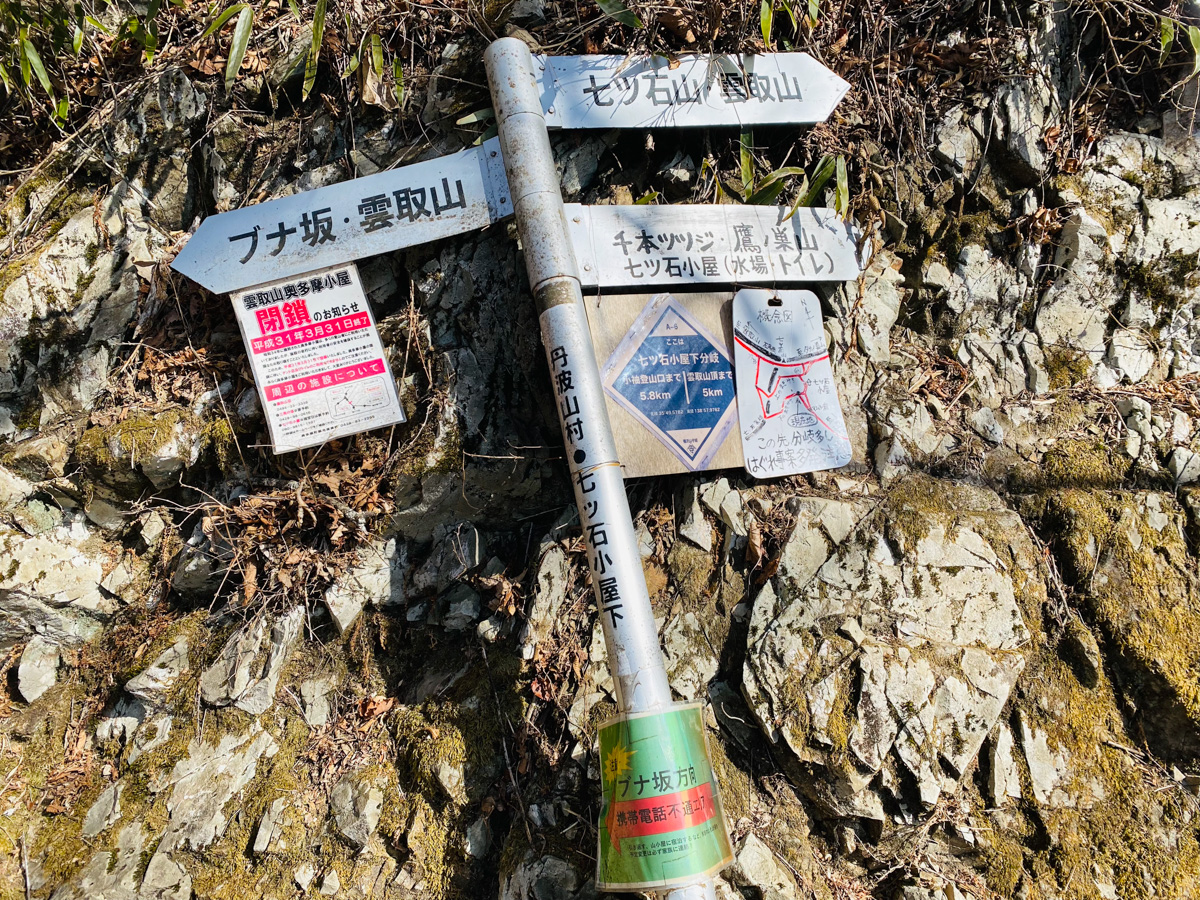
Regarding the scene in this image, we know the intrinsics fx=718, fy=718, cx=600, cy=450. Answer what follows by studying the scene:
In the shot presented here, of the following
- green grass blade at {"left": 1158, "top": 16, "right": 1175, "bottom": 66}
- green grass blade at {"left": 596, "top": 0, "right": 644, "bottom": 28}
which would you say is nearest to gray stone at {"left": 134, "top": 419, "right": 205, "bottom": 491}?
green grass blade at {"left": 596, "top": 0, "right": 644, "bottom": 28}

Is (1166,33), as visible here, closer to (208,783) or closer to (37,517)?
(208,783)

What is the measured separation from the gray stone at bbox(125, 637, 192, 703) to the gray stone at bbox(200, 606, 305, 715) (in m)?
0.16

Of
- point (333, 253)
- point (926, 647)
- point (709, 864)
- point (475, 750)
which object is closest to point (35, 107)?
point (333, 253)

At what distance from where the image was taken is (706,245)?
3.71m

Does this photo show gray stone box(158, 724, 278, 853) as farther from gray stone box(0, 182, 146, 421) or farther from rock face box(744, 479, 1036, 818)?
rock face box(744, 479, 1036, 818)

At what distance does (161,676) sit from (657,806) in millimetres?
2644

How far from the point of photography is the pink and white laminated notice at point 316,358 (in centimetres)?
358

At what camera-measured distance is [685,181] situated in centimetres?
402

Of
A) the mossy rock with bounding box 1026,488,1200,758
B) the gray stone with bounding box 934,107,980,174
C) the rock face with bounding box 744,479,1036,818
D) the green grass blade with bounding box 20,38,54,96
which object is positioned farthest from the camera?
the gray stone with bounding box 934,107,980,174

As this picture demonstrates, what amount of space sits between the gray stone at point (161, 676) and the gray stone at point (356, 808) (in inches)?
41.3

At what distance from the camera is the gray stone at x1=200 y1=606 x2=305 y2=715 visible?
359cm

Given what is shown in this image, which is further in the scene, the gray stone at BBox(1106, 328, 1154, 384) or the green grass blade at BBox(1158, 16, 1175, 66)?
the gray stone at BBox(1106, 328, 1154, 384)

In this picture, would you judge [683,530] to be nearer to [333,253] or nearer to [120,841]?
[333,253]

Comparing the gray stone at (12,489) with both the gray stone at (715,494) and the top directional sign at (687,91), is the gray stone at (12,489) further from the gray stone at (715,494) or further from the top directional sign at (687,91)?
the gray stone at (715,494)
